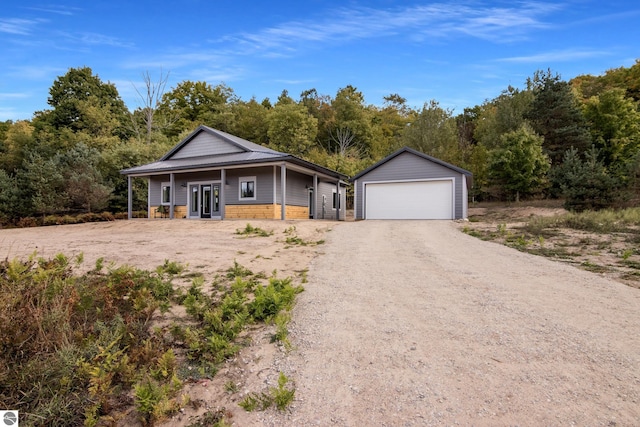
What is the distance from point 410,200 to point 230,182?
955cm

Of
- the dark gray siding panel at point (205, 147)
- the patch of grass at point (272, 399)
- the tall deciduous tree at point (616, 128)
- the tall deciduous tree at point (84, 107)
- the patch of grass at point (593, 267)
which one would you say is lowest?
the patch of grass at point (272, 399)

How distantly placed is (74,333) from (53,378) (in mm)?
458

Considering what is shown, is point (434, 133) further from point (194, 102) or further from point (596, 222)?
point (194, 102)

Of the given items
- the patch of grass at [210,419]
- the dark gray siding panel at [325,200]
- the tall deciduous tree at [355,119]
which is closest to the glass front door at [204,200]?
the dark gray siding panel at [325,200]

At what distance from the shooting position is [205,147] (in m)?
20.0

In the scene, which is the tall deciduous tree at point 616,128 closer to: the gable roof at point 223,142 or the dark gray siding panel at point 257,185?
the dark gray siding panel at point 257,185

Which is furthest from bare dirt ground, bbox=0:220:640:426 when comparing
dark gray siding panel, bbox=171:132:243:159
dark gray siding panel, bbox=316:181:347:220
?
dark gray siding panel, bbox=316:181:347:220

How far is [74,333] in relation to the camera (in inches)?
127

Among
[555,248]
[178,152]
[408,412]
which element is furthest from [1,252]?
[178,152]

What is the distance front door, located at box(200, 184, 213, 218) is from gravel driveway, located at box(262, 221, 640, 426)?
15181 mm

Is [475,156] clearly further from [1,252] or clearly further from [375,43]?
[1,252]

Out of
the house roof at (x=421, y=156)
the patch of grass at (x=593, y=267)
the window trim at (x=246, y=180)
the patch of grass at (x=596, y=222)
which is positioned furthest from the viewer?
the window trim at (x=246, y=180)

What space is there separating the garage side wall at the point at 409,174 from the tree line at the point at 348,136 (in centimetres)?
420

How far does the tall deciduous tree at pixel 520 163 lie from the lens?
72.2ft
